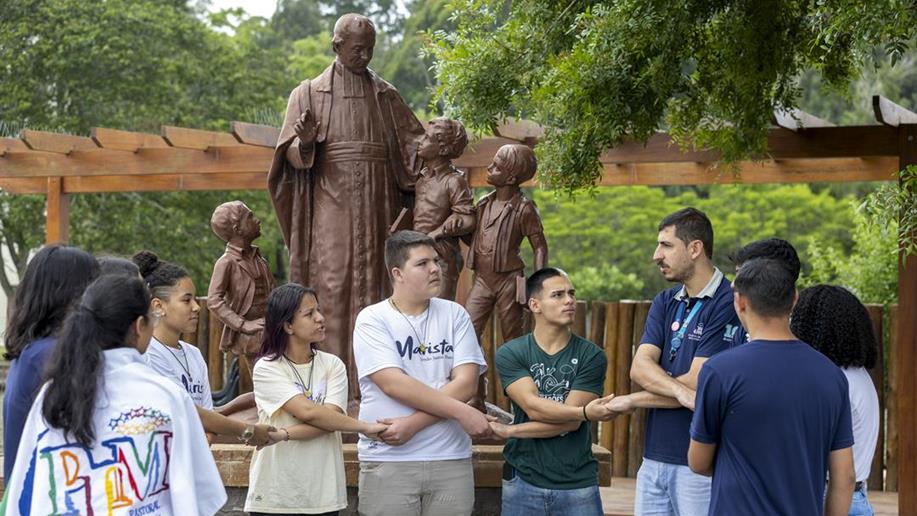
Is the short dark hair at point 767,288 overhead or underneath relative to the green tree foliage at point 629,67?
underneath

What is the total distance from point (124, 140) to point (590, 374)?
7881 millimetres

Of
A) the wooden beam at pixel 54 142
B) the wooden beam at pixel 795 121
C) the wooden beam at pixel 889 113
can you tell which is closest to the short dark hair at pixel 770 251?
the wooden beam at pixel 889 113

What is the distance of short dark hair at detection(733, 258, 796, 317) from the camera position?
401 cm

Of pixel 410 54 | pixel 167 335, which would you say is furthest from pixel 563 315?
pixel 410 54

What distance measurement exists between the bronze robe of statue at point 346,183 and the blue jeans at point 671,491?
2317 mm

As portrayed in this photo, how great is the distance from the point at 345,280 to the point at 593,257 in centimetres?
1808

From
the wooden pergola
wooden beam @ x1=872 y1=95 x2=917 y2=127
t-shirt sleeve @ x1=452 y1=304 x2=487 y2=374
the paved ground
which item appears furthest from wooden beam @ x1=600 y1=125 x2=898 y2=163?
t-shirt sleeve @ x1=452 y1=304 x2=487 y2=374

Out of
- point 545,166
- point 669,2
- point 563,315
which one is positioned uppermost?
point 669,2

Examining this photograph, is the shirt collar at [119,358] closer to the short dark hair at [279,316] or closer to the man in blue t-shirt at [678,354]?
the short dark hair at [279,316]

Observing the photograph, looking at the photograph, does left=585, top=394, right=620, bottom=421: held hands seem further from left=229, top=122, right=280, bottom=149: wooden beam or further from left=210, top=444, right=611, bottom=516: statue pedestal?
left=229, top=122, right=280, bottom=149: wooden beam

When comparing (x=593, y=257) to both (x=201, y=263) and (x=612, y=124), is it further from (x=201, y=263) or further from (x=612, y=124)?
(x=612, y=124)

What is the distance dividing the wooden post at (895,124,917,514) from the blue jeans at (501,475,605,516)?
5057mm

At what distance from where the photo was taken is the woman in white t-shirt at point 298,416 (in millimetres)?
5172

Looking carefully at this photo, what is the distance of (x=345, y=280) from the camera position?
6918mm
